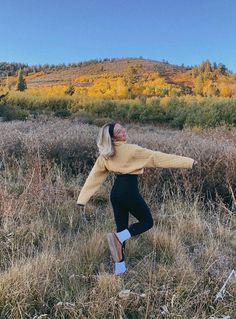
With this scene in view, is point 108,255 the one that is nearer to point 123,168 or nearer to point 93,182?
point 93,182

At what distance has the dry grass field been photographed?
3.10 m

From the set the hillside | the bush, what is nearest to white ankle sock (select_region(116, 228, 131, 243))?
the bush

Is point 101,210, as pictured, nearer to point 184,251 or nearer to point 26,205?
point 26,205

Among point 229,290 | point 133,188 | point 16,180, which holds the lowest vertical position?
point 229,290

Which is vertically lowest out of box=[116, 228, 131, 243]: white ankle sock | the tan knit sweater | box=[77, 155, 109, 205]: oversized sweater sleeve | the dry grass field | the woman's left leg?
the dry grass field

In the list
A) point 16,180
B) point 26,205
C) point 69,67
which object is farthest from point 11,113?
point 69,67

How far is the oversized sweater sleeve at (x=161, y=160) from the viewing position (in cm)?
338

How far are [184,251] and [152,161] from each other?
1128 mm

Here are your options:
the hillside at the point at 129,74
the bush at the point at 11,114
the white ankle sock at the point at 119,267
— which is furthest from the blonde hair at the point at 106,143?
the hillside at the point at 129,74

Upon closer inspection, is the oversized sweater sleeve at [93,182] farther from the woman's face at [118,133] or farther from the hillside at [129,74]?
the hillside at [129,74]

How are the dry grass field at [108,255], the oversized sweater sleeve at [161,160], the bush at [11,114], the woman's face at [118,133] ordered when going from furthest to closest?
the bush at [11,114], the woman's face at [118,133], the oversized sweater sleeve at [161,160], the dry grass field at [108,255]

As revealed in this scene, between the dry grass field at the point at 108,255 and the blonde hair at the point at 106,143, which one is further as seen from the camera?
the blonde hair at the point at 106,143

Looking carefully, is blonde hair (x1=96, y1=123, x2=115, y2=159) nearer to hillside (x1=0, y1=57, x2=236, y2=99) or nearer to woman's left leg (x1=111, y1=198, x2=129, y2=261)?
woman's left leg (x1=111, y1=198, x2=129, y2=261)

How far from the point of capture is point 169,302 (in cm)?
311
